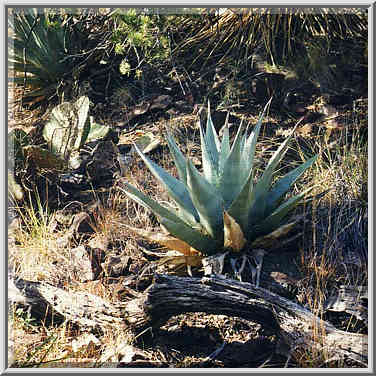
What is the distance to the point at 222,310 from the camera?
2.38 metres

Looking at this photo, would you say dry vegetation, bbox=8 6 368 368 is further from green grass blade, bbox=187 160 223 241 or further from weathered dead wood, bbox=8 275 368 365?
green grass blade, bbox=187 160 223 241

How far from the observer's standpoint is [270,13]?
3.18 m

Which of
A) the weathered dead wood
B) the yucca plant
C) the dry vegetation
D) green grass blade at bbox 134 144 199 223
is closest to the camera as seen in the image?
the weathered dead wood

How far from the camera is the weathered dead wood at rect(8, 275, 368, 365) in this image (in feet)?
7.32

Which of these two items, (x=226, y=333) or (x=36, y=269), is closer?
(x=226, y=333)

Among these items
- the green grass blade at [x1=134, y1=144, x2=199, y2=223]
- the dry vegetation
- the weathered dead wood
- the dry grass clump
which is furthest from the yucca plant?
the weathered dead wood

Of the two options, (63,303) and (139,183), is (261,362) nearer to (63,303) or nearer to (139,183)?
(63,303)

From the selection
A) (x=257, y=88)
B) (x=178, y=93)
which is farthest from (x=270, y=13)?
(x=178, y=93)

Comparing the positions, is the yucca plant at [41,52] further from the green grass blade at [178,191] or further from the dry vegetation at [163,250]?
the green grass blade at [178,191]

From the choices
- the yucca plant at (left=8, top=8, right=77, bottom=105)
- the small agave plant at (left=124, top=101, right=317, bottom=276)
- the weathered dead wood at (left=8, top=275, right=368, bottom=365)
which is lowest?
the weathered dead wood at (left=8, top=275, right=368, bottom=365)

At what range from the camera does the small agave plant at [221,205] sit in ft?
8.23

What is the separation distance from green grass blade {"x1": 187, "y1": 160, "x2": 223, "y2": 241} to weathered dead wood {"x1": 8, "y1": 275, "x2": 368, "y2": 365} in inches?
10.8

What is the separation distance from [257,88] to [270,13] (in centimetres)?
42

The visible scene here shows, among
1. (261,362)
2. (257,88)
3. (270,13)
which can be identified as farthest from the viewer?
(257,88)
